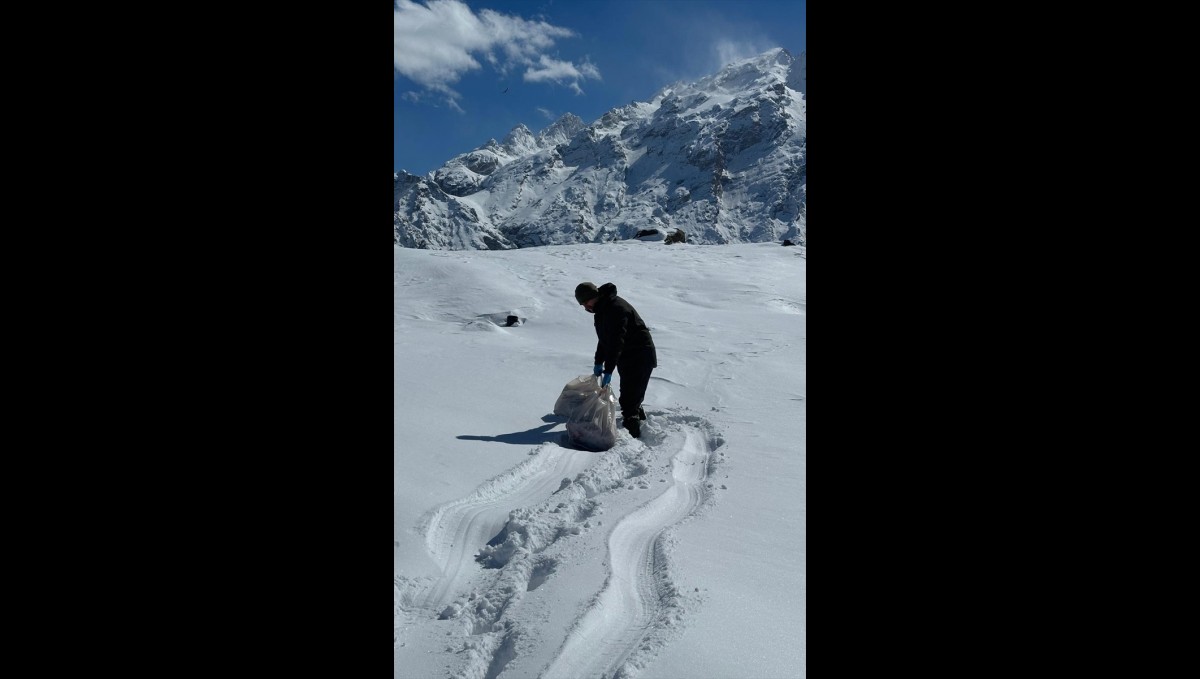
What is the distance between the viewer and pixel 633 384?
19.0ft

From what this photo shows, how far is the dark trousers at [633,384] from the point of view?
5.77 meters

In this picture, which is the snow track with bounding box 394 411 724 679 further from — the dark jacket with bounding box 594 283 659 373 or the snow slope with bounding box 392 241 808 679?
the dark jacket with bounding box 594 283 659 373

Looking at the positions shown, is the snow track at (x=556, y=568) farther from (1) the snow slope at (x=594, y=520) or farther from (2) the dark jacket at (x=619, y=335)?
(2) the dark jacket at (x=619, y=335)

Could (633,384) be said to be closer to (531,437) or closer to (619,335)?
(619,335)

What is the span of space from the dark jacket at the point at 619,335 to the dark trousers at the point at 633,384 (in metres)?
0.02

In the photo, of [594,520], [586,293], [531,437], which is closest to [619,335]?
[586,293]

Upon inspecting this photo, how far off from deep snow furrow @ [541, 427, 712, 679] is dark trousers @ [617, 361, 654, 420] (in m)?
1.65

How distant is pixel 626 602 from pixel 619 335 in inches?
117

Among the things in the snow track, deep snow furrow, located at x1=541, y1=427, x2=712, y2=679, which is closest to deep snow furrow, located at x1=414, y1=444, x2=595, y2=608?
the snow track
